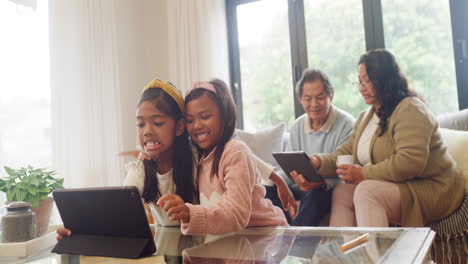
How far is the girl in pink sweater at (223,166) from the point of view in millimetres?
958

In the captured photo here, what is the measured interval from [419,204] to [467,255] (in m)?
0.28

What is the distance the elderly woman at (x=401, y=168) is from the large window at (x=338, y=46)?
3.82 ft

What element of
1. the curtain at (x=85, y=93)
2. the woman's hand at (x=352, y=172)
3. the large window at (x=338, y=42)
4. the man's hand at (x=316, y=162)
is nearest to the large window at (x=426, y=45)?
the large window at (x=338, y=42)

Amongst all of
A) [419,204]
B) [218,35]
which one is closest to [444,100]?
[419,204]

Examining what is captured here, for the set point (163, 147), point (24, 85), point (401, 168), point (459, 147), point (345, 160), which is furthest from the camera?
point (24, 85)

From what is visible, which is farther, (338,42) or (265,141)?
(338,42)

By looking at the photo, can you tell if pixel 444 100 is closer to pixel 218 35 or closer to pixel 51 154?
pixel 218 35

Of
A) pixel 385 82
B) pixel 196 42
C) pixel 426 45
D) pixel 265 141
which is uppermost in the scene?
pixel 196 42

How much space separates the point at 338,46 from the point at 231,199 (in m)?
2.73

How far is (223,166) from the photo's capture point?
103 centimetres

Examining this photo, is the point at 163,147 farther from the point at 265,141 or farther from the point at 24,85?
the point at 24,85

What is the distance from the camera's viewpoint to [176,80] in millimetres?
3795

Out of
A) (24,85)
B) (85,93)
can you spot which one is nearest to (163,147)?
(24,85)

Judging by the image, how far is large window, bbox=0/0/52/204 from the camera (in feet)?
9.40
